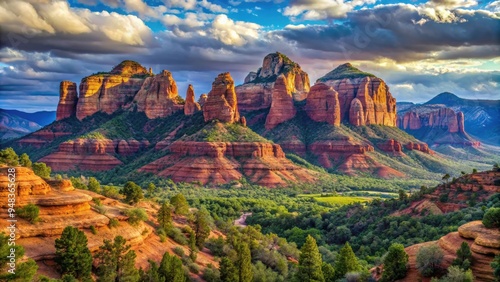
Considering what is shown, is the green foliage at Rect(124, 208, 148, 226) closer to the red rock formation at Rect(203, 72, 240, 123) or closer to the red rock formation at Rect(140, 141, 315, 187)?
the red rock formation at Rect(140, 141, 315, 187)

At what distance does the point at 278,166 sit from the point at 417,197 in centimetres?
8502

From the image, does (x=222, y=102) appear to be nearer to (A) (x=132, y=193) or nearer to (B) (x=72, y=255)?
(A) (x=132, y=193)

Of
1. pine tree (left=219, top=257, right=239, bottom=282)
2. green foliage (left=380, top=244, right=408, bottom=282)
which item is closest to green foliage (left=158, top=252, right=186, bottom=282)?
pine tree (left=219, top=257, right=239, bottom=282)

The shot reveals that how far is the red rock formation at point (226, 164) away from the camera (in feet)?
528

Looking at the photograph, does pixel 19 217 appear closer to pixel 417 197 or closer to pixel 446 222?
pixel 446 222

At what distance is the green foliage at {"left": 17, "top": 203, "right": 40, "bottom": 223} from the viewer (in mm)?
46688

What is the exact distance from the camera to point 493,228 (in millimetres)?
46656

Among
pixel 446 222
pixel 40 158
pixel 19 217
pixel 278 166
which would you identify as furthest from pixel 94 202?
pixel 40 158

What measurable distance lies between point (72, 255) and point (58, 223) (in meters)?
4.92

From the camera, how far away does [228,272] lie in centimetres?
5394

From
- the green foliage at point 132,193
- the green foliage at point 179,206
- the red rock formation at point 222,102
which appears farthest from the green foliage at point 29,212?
the red rock formation at point 222,102

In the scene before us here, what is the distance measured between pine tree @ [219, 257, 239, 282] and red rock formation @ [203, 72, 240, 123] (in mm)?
132069

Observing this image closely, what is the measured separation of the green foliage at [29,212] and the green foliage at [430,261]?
3544 centimetres

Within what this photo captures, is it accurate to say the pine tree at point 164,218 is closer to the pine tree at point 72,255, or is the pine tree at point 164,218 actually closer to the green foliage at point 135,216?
the green foliage at point 135,216
